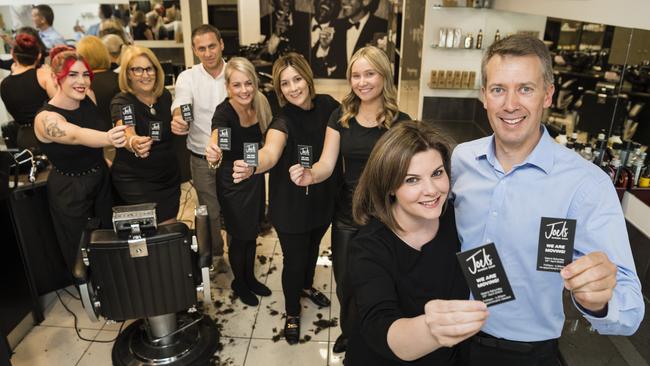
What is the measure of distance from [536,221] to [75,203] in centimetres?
272

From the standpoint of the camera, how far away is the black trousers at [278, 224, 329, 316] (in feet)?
9.37

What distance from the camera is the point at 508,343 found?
5.26 feet

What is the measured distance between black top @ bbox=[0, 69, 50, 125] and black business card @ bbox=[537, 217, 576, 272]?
409 cm

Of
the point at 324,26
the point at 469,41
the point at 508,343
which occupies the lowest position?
the point at 508,343

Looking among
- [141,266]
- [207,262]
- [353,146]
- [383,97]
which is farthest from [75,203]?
[383,97]

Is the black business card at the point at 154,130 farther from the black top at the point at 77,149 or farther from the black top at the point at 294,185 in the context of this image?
the black top at the point at 294,185

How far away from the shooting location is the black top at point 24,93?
3992 mm

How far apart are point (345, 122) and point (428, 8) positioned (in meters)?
3.08

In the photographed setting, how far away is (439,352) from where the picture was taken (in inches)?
59.9

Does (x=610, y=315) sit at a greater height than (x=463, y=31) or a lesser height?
lesser

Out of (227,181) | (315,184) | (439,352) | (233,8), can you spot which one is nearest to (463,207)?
(439,352)

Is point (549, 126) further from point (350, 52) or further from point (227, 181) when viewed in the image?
point (350, 52)

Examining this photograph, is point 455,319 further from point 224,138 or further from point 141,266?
point 224,138

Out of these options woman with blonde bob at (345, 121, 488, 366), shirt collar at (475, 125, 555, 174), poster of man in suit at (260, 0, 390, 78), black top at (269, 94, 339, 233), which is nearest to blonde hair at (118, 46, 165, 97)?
black top at (269, 94, 339, 233)
